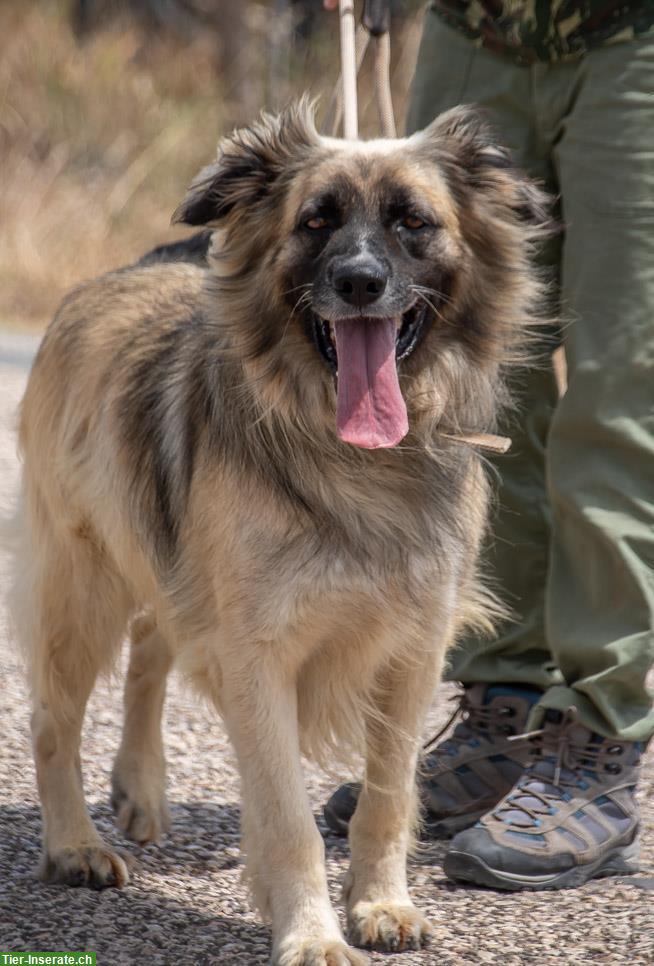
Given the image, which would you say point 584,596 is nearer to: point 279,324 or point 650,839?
point 650,839

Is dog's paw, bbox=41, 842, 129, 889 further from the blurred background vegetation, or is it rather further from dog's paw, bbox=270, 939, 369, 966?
the blurred background vegetation

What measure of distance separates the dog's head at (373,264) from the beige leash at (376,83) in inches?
2.6

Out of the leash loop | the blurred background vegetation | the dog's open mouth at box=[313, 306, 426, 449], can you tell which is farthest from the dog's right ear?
the blurred background vegetation

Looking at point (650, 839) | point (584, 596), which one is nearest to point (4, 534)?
point (584, 596)

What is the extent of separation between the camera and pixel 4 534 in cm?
433

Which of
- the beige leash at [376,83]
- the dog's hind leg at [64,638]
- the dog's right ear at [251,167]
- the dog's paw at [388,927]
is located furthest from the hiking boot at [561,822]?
the dog's right ear at [251,167]

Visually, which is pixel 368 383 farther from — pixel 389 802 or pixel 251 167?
pixel 389 802

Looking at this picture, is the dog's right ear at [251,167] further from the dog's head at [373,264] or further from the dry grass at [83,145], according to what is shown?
the dry grass at [83,145]

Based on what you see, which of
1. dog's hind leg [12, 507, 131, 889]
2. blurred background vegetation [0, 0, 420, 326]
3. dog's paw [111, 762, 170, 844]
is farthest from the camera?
blurred background vegetation [0, 0, 420, 326]

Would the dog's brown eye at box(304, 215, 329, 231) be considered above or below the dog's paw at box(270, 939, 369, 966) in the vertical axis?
above

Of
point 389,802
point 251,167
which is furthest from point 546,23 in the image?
point 389,802

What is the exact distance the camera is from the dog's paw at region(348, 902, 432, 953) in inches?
128

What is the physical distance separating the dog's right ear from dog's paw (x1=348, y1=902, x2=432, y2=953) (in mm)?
1726

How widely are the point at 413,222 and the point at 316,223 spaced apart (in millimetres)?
233
